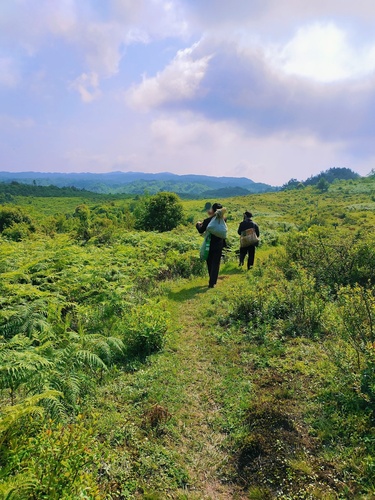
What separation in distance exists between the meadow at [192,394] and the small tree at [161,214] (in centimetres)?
2651

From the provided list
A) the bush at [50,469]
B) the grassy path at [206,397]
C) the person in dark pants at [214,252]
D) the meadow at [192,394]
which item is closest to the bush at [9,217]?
the meadow at [192,394]

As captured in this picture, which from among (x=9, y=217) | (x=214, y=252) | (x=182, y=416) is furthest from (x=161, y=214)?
(x=182, y=416)

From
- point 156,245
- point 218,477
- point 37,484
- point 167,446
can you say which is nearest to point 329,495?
point 218,477

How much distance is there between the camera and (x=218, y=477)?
11.6ft

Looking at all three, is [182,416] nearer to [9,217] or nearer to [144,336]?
[144,336]

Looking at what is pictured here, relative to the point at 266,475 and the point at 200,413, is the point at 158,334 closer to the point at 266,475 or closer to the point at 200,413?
the point at 200,413

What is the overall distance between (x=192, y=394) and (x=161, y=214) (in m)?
31.3

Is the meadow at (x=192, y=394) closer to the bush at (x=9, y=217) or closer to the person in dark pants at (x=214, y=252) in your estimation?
the person in dark pants at (x=214, y=252)

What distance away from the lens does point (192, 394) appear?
16.1 ft

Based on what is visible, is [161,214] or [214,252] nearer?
[214,252]

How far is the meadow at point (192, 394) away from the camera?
3193 mm

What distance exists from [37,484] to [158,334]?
3748mm

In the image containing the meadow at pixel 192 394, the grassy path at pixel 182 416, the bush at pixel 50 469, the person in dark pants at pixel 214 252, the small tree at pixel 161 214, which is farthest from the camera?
the small tree at pixel 161 214

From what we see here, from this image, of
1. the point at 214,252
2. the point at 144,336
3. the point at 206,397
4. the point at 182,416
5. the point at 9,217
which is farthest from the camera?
the point at 9,217
